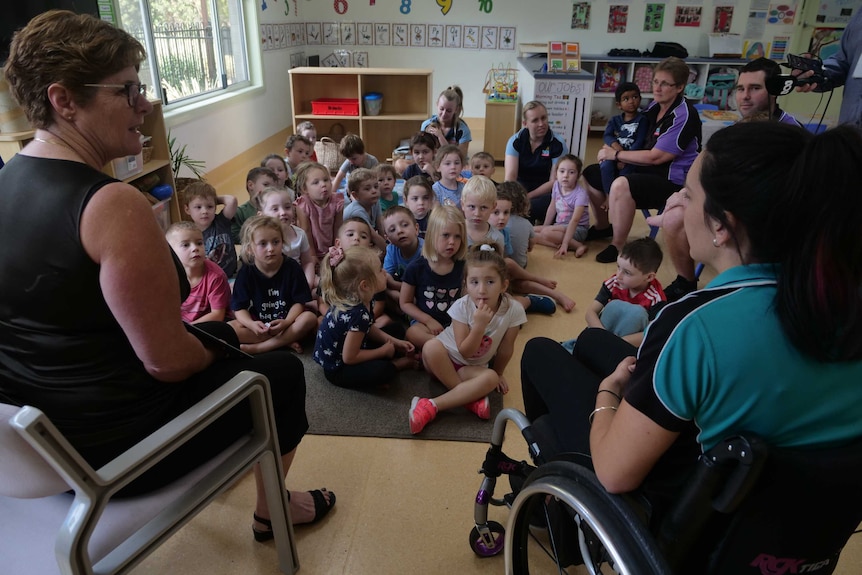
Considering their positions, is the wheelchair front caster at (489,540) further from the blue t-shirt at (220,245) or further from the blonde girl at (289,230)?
the blue t-shirt at (220,245)

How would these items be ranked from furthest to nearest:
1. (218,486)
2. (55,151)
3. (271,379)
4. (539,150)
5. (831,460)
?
(539,150) < (271,379) < (218,486) < (55,151) < (831,460)

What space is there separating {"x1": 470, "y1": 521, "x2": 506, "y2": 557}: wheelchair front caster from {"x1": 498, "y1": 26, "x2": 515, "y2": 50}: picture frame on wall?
21.5ft

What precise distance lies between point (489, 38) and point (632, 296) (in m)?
5.43

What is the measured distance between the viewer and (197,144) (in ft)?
15.2

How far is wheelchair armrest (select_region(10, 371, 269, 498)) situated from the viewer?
80cm

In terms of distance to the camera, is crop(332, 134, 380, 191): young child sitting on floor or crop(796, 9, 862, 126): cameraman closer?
crop(796, 9, 862, 126): cameraman

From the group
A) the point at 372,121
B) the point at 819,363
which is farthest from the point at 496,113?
the point at 819,363

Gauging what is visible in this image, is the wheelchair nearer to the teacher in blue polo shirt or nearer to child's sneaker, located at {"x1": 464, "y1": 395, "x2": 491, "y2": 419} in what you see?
child's sneaker, located at {"x1": 464, "y1": 395, "x2": 491, "y2": 419}

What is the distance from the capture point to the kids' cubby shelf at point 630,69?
664 centimetres

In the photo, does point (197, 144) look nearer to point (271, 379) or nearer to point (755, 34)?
point (271, 379)

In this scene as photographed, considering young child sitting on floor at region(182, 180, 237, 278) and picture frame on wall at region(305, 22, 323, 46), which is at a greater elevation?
picture frame on wall at region(305, 22, 323, 46)

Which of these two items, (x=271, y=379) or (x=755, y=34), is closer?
(x=271, y=379)

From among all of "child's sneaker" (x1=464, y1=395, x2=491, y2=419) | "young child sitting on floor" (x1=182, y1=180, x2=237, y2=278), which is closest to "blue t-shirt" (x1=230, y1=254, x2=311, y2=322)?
"young child sitting on floor" (x1=182, y1=180, x2=237, y2=278)

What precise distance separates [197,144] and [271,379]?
390 centimetres
